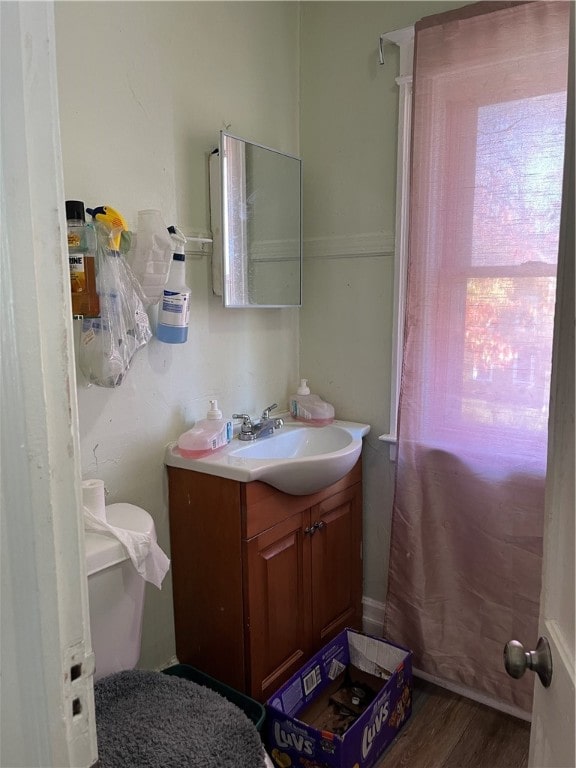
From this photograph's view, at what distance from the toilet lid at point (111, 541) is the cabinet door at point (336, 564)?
639 mm

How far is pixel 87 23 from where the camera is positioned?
1.51 meters

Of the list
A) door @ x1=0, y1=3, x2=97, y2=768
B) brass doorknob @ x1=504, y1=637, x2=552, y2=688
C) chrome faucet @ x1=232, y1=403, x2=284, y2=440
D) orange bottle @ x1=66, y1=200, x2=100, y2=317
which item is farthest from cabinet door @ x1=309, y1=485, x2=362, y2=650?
door @ x1=0, y1=3, x2=97, y2=768

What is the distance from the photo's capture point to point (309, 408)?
2213mm

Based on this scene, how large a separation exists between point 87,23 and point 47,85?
1.24 metres

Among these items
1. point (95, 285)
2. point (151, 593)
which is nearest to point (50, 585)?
point (95, 285)

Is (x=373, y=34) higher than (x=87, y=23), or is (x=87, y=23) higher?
(x=373, y=34)

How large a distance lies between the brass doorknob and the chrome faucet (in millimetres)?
1271

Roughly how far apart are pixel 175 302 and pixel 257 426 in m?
0.54

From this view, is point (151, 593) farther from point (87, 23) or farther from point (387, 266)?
point (87, 23)

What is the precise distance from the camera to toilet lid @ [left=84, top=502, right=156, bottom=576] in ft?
4.28

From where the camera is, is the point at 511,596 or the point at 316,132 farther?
the point at 316,132

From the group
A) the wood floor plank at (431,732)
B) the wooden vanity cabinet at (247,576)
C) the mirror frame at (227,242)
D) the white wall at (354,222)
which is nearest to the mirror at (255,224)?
the mirror frame at (227,242)

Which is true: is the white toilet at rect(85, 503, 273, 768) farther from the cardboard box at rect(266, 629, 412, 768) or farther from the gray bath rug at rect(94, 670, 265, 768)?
the cardboard box at rect(266, 629, 412, 768)

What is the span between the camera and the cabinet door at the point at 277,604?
1.72 meters
